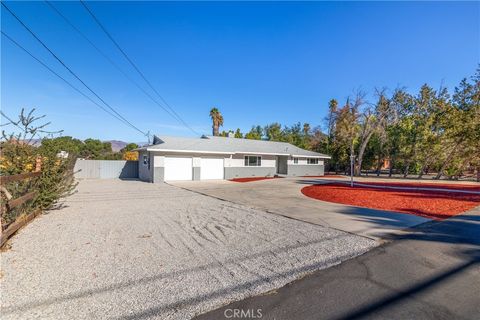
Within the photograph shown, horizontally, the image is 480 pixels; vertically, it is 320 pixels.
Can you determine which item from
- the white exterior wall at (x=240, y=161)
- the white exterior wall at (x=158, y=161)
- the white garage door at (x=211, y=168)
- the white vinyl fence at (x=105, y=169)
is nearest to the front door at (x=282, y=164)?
the white exterior wall at (x=240, y=161)

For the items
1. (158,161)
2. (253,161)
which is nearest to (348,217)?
(158,161)

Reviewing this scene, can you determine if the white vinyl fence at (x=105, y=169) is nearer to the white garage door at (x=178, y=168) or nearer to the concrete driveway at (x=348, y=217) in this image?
the white garage door at (x=178, y=168)

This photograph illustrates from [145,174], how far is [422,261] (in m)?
20.0

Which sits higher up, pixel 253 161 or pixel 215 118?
pixel 215 118

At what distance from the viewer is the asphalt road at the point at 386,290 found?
9.08 ft

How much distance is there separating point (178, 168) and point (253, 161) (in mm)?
7830

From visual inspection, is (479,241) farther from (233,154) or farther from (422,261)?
(233,154)

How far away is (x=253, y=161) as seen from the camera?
24078mm

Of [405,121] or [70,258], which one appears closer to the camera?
[70,258]

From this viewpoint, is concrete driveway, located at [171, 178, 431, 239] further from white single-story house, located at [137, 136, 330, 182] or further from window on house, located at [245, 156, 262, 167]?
window on house, located at [245, 156, 262, 167]

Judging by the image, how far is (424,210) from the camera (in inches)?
334

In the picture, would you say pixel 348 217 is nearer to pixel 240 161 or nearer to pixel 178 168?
pixel 178 168

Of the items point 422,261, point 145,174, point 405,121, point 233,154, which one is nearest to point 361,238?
point 422,261

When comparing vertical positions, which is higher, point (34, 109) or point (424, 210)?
point (34, 109)
